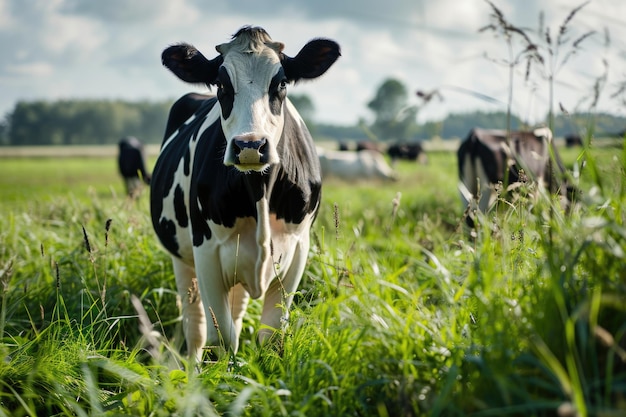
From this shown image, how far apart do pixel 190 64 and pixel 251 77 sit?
70 cm

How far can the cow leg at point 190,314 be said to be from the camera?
A: 16.0ft

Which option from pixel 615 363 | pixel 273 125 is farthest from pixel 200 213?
pixel 615 363

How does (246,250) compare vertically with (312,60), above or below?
below

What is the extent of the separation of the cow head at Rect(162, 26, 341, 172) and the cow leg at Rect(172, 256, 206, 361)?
1.62 meters

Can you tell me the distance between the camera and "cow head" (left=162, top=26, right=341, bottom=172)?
133 inches

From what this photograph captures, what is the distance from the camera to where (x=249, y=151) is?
331cm

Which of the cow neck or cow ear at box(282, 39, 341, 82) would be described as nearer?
the cow neck

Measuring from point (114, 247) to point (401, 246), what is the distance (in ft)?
11.0

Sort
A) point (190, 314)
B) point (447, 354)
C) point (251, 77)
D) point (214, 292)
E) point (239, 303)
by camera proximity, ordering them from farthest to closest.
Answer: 1. point (190, 314)
2. point (239, 303)
3. point (214, 292)
4. point (251, 77)
5. point (447, 354)

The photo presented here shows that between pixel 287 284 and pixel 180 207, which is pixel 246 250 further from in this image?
pixel 180 207

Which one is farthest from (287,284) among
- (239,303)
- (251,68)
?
(251,68)

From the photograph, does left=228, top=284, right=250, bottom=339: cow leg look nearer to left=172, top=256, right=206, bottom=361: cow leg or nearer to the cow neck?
left=172, top=256, right=206, bottom=361: cow leg

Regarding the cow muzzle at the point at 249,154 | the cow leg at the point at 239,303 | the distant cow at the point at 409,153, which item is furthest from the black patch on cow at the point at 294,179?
the distant cow at the point at 409,153

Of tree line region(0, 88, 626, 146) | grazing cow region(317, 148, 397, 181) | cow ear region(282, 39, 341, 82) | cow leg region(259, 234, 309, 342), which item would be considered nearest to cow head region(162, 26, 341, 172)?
cow ear region(282, 39, 341, 82)
